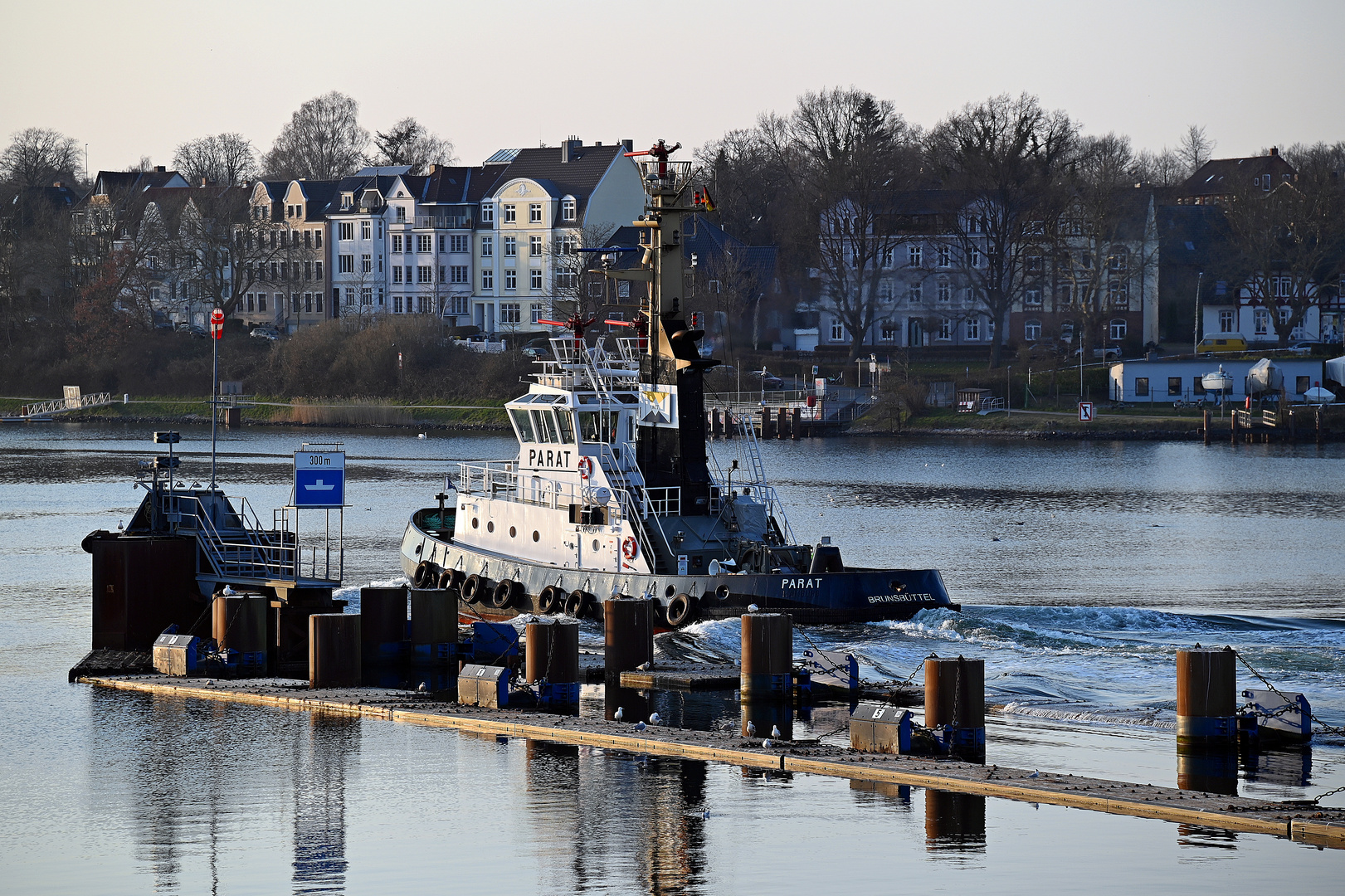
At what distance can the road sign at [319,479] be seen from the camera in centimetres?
3102

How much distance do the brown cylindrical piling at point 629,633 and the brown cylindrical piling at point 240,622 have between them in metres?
5.60

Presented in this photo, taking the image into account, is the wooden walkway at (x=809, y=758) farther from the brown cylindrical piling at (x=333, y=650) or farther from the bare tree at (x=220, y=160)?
the bare tree at (x=220, y=160)

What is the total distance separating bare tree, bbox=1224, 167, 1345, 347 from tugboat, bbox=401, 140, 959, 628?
219 feet

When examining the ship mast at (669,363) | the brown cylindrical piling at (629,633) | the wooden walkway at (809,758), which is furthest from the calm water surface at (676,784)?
the ship mast at (669,363)

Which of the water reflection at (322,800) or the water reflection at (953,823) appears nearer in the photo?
the water reflection at (322,800)

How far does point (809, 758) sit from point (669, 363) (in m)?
14.1

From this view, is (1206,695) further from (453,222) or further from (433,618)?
(453,222)

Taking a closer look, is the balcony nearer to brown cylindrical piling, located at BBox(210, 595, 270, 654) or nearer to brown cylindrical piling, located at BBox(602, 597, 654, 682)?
brown cylindrical piling, located at BBox(210, 595, 270, 654)

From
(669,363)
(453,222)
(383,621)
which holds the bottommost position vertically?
(383,621)

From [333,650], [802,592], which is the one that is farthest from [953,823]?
[802,592]

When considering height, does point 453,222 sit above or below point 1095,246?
above

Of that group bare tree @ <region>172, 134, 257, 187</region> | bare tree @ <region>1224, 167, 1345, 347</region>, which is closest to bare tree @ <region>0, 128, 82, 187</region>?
bare tree @ <region>172, 134, 257, 187</region>

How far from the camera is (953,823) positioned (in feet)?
60.6

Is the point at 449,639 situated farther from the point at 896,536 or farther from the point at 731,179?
the point at 731,179
